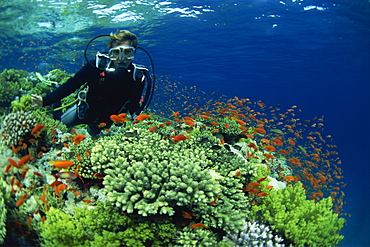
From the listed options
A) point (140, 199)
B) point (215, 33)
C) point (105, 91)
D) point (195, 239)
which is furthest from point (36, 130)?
point (215, 33)

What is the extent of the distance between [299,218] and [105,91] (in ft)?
18.6

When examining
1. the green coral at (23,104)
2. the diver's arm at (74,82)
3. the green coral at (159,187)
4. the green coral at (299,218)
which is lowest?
the green coral at (299,218)

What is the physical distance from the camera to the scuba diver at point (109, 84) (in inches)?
226

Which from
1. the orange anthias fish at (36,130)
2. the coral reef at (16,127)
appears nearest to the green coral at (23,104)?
the coral reef at (16,127)

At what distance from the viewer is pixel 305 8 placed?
1816 cm

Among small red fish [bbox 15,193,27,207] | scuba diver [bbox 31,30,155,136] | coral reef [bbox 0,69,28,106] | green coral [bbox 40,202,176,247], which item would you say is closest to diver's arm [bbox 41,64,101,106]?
scuba diver [bbox 31,30,155,136]

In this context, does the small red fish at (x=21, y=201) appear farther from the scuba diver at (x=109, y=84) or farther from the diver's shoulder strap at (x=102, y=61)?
the diver's shoulder strap at (x=102, y=61)

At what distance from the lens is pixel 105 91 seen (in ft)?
20.0

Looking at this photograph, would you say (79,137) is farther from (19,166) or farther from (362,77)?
(362,77)

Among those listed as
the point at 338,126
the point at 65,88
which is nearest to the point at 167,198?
the point at 65,88

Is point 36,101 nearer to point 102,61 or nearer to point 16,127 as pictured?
point 16,127

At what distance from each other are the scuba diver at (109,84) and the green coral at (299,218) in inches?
174

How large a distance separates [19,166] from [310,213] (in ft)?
19.5

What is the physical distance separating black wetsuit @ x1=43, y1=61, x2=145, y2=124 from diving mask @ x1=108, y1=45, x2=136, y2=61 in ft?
1.02
